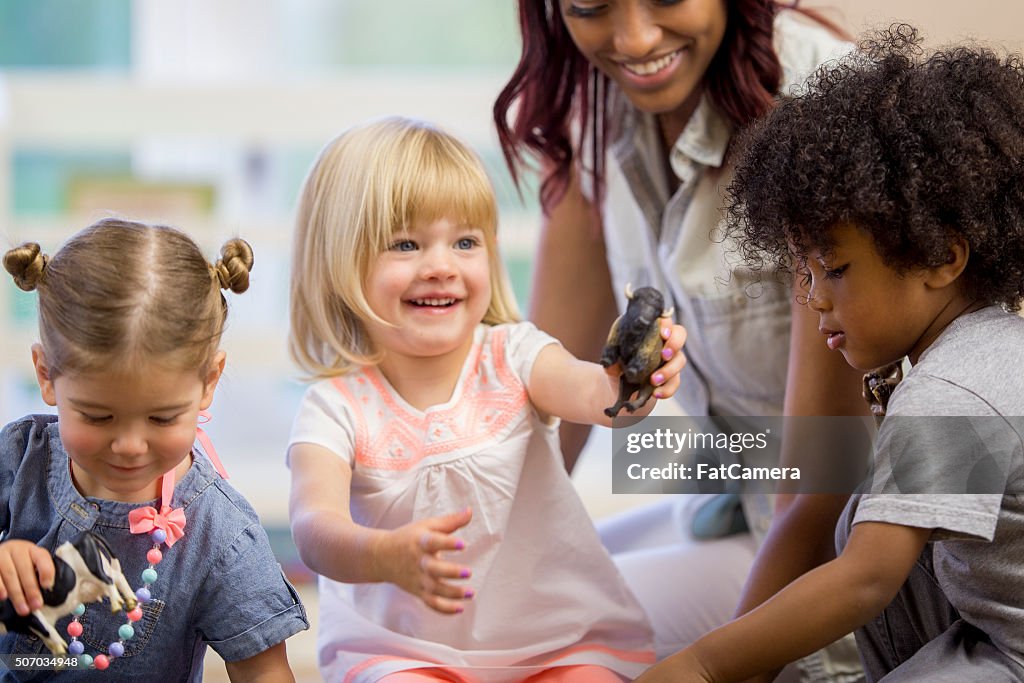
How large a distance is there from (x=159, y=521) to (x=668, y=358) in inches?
17.8

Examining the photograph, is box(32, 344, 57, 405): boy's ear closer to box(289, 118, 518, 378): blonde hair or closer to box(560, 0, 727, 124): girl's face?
box(289, 118, 518, 378): blonde hair

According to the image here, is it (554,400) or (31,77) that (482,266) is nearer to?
(554,400)

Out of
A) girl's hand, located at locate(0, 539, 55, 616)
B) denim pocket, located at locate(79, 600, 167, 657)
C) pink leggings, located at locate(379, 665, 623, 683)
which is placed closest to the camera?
girl's hand, located at locate(0, 539, 55, 616)

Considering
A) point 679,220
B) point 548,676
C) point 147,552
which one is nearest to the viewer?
point 147,552

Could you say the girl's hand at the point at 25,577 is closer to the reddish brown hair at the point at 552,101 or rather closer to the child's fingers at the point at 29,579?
the child's fingers at the point at 29,579

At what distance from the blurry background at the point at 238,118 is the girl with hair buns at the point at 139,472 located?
78cm

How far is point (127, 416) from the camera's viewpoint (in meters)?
0.94

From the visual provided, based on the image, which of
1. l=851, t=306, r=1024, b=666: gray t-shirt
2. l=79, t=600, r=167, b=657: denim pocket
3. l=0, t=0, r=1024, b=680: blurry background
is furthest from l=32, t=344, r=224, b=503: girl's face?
l=0, t=0, r=1024, b=680: blurry background

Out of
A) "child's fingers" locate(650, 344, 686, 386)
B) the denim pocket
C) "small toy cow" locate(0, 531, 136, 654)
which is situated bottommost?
the denim pocket

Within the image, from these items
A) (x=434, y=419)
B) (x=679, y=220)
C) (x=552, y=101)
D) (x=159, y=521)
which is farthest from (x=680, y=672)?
(x=552, y=101)

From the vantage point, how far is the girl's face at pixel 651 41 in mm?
1273

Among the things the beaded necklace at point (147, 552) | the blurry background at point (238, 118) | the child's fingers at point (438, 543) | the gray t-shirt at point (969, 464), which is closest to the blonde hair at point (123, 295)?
the beaded necklace at point (147, 552)

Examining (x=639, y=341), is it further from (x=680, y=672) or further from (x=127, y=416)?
(x=127, y=416)

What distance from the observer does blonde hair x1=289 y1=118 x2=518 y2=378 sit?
117 cm
